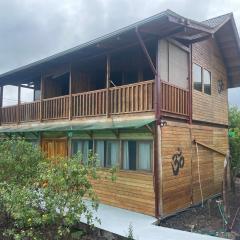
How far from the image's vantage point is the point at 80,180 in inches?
266

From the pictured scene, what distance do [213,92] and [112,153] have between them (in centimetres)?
587

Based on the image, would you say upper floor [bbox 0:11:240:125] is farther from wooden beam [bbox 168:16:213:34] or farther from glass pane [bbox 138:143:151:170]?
glass pane [bbox 138:143:151:170]

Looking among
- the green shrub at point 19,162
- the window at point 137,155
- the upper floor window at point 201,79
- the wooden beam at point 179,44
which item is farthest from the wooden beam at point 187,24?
the green shrub at point 19,162

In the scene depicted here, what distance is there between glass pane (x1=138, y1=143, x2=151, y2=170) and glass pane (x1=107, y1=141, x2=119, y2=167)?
108 cm

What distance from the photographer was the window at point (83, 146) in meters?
12.8

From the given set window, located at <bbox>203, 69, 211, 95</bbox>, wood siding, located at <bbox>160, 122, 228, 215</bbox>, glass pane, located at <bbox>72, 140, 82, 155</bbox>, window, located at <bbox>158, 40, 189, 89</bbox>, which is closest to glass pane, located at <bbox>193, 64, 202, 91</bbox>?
window, located at <bbox>203, 69, 211, 95</bbox>

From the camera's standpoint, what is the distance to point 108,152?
39.3 feet

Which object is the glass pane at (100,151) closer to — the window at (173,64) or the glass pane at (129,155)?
the glass pane at (129,155)

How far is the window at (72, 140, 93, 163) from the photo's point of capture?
12.8m

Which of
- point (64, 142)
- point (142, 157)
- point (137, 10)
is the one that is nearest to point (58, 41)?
point (137, 10)

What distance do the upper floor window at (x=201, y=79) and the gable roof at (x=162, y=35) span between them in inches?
57.0

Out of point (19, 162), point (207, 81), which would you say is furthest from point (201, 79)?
point (19, 162)

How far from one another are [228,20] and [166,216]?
28.7ft

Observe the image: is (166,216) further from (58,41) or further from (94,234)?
(58,41)
